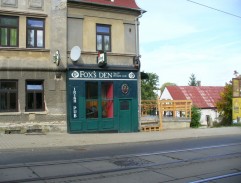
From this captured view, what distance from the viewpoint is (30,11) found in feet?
61.5

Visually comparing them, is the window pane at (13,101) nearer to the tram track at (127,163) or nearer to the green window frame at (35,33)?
the green window frame at (35,33)

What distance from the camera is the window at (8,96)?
18141 mm

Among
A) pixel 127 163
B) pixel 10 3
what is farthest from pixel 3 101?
pixel 127 163

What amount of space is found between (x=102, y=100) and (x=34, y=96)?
3.96 metres

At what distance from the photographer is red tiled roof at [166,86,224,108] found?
50719 millimetres

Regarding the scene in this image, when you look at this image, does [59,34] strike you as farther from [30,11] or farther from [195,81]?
[195,81]

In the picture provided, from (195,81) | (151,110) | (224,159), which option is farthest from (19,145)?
(195,81)

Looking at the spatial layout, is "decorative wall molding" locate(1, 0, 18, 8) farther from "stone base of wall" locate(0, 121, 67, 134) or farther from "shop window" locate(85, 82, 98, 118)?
"stone base of wall" locate(0, 121, 67, 134)

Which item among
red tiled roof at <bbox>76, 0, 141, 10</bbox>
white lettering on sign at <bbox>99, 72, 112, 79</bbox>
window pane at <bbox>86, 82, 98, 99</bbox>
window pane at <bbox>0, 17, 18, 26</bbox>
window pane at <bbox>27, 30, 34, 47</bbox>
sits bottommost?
window pane at <bbox>86, 82, 98, 99</bbox>

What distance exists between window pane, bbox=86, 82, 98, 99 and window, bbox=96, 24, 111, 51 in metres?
2.17

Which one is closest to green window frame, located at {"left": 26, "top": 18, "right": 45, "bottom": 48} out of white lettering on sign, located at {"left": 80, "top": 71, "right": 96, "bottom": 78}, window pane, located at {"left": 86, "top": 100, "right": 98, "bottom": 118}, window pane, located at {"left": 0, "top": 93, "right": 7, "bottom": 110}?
white lettering on sign, located at {"left": 80, "top": 71, "right": 96, "bottom": 78}

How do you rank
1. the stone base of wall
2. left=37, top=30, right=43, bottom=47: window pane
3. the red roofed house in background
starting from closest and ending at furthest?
the stone base of wall
left=37, top=30, right=43, bottom=47: window pane
the red roofed house in background

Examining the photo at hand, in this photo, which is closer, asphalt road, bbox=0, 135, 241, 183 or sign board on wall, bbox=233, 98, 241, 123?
asphalt road, bbox=0, 135, 241, 183

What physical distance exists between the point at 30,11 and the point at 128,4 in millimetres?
6193
